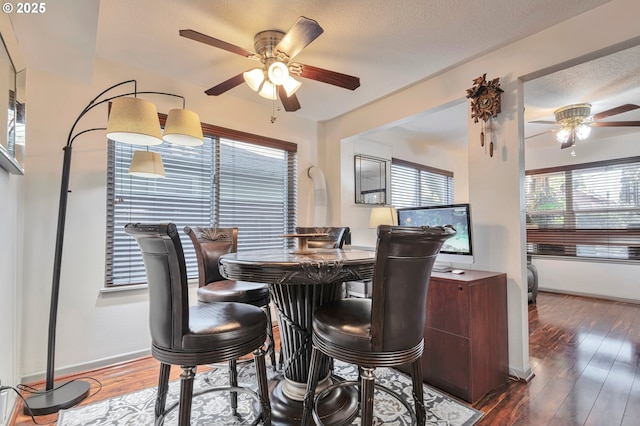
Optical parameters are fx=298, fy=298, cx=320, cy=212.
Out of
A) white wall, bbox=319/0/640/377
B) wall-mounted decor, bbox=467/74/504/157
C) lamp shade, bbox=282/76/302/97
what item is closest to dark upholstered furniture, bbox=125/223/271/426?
lamp shade, bbox=282/76/302/97

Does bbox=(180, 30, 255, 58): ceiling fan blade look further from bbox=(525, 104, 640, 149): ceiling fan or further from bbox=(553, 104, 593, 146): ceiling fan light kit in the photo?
bbox=(553, 104, 593, 146): ceiling fan light kit

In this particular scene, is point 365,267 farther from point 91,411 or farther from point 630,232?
point 630,232

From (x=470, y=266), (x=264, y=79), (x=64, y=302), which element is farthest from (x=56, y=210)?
(x=470, y=266)

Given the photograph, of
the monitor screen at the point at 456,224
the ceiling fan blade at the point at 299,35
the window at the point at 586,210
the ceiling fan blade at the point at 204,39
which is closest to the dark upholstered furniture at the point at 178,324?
the ceiling fan blade at the point at 204,39

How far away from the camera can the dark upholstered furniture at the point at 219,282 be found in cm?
199

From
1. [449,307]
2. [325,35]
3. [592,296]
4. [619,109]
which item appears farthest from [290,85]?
[592,296]

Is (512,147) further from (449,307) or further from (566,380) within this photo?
(566,380)

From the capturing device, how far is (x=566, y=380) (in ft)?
7.14

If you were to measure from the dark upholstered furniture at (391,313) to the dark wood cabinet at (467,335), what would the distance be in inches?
32.0

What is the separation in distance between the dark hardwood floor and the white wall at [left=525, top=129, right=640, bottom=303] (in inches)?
54.6

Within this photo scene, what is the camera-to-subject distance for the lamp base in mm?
1815

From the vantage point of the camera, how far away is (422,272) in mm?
1270

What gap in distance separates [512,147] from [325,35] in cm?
165

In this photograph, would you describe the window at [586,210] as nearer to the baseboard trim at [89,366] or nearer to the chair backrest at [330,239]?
the chair backrest at [330,239]
